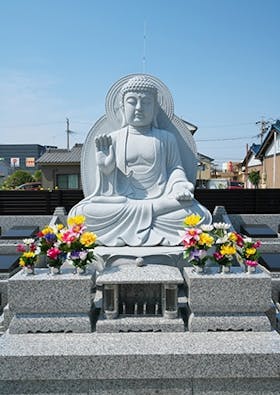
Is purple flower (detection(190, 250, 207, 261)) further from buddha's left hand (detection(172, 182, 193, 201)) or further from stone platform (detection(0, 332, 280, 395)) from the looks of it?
buddha's left hand (detection(172, 182, 193, 201))

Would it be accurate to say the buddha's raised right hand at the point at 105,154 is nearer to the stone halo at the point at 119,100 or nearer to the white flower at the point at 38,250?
the stone halo at the point at 119,100

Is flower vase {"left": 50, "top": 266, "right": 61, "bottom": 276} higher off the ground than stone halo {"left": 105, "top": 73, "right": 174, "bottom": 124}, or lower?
lower

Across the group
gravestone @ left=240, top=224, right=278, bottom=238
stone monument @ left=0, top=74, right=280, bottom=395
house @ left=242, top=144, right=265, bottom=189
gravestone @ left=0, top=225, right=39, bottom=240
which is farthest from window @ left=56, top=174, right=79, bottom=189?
house @ left=242, top=144, right=265, bottom=189

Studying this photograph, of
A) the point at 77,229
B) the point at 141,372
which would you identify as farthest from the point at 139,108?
the point at 141,372

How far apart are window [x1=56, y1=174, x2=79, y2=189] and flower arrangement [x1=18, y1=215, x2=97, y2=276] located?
13412 millimetres

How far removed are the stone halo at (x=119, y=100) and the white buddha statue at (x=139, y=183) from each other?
106 millimetres

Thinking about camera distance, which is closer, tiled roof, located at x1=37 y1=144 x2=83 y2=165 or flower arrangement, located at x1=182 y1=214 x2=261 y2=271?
flower arrangement, located at x1=182 y1=214 x2=261 y2=271

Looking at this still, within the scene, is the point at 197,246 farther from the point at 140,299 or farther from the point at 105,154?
the point at 105,154

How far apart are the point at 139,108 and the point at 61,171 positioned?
40.3 feet

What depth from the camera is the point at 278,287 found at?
Result: 4383 millimetres

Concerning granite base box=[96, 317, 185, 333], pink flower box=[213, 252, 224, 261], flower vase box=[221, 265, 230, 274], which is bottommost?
granite base box=[96, 317, 185, 333]

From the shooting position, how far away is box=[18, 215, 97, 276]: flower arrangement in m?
3.11

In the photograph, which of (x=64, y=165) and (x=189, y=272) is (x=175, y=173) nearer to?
(x=189, y=272)

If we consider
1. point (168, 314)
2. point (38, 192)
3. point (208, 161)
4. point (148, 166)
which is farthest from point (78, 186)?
point (208, 161)
